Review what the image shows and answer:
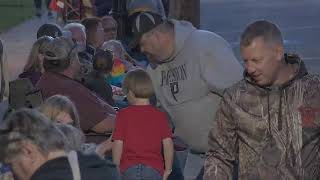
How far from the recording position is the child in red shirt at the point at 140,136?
24.0 feet

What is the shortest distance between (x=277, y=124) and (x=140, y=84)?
2253 millimetres

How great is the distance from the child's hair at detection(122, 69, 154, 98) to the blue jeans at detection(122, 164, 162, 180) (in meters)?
0.53

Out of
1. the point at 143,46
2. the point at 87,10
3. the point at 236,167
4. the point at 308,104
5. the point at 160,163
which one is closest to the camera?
the point at 308,104

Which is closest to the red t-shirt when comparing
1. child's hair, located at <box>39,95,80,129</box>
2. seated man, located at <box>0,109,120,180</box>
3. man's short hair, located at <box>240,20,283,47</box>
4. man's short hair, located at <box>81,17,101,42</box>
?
child's hair, located at <box>39,95,80,129</box>

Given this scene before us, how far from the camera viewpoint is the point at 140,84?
23.8 ft

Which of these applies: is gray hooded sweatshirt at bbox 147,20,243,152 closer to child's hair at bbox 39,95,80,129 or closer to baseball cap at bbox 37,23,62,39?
child's hair at bbox 39,95,80,129

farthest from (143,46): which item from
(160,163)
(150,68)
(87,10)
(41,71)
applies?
(87,10)

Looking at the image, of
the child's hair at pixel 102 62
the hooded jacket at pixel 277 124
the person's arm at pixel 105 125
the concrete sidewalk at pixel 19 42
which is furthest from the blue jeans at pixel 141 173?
the concrete sidewalk at pixel 19 42

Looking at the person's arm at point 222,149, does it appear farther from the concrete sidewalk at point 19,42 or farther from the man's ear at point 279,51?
the concrete sidewalk at point 19,42

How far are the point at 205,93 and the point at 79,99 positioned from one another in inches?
36.8

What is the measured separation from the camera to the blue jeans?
7355 millimetres

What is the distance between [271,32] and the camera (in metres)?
5.08

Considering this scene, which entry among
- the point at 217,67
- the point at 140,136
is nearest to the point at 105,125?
the point at 140,136

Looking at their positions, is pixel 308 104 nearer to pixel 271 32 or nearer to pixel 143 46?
pixel 271 32
